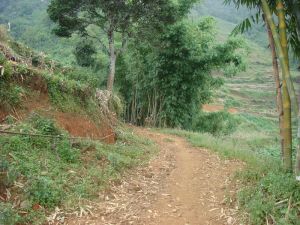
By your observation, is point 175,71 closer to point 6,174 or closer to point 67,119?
point 67,119

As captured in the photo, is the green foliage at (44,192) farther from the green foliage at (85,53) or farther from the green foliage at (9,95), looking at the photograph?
the green foliage at (85,53)

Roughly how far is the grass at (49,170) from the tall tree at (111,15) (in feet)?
24.4

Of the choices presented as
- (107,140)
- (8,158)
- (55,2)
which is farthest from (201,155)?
(55,2)

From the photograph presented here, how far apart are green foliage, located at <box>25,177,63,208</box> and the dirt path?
393mm

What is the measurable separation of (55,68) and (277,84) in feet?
19.4

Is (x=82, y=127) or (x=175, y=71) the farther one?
(x=175, y=71)

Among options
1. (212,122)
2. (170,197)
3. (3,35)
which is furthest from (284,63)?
(212,122)

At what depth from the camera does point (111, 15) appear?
45.1ft

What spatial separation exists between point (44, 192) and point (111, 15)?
10074mm

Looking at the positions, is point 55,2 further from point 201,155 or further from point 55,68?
point 201,155

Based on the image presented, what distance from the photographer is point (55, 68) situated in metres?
9.53

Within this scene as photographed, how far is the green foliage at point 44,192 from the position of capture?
4734 mm

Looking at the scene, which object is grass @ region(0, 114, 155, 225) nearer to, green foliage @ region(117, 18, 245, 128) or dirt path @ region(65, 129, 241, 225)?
dirt path @ region(65, 129, 241, 225)

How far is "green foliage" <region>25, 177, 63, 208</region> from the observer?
15.5 ft
